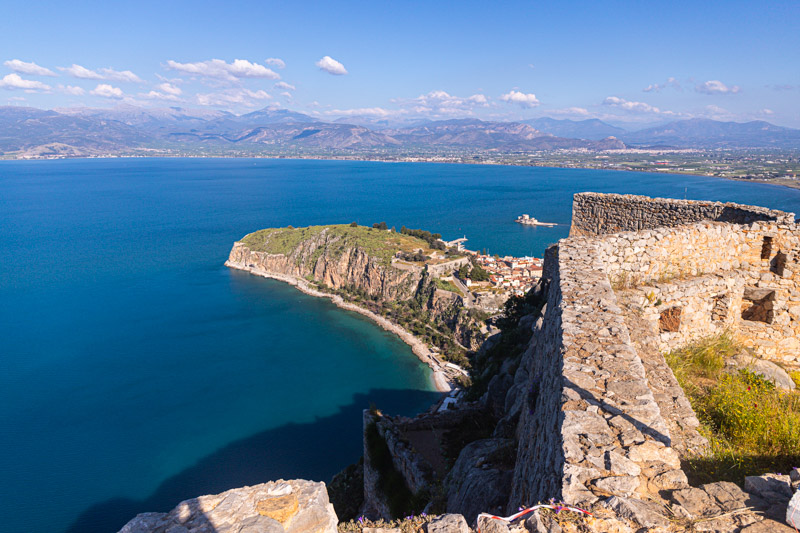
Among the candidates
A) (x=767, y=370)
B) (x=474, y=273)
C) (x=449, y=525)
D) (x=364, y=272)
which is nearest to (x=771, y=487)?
(x=449, y=525)

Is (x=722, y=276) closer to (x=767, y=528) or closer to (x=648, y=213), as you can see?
(x=648, y=213)

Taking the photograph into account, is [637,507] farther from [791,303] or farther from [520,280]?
[520,280]

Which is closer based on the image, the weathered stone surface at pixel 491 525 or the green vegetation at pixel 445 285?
the weathered stone surface at pixel 491 525

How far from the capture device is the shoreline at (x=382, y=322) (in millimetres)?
40703

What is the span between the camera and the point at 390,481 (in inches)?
400

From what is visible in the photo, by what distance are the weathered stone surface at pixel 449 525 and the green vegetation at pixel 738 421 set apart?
189cm

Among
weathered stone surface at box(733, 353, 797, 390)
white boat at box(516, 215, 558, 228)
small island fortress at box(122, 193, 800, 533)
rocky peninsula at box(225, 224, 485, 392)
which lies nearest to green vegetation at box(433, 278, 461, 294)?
rocky peninsula at box(225, 224, 485, 392)

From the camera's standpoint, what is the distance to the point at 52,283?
66.9 meters

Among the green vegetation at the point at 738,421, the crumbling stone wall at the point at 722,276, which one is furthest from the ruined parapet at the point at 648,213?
the green vegetation at the point at 738,421

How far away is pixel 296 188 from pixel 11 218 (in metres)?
80.5

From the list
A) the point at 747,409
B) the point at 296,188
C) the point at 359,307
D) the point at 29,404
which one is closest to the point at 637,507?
the point at 747,409

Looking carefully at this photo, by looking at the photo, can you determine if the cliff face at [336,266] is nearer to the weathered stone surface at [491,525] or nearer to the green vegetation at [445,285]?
the green vegetation at [445,285]

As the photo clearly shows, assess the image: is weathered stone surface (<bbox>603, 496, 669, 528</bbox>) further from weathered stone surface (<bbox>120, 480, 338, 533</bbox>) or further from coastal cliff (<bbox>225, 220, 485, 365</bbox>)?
coastal cliff (<bbox>225, 220, 485, 365</bbox>)

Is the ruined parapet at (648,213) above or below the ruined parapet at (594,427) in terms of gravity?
above
